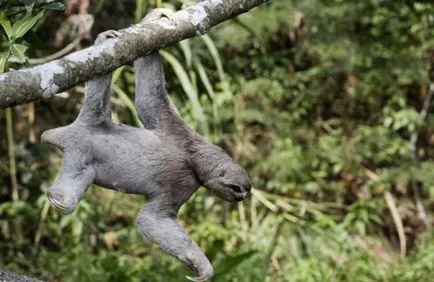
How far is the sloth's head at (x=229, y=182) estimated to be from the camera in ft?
4.23

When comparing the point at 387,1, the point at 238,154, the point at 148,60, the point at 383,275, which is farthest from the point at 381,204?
the point at 148,60

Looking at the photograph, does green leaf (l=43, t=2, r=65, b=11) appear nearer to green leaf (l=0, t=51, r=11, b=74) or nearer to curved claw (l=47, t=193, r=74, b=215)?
green leaf (l=0, t=51, r=11, b=74)

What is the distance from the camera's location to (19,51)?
1307 mm

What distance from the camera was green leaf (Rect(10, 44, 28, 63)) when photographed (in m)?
1.30

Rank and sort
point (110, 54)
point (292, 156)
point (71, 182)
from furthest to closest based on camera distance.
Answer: point (292, 156), point (71, 182), point (110, 54)

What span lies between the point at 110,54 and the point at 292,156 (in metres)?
3.21

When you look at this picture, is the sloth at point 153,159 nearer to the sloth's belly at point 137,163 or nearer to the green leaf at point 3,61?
the sloth's belly at point 137,163

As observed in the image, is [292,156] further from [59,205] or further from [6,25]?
[59,205]

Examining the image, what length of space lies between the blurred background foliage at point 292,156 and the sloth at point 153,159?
167 cm

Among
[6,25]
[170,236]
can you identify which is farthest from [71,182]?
[6,25]

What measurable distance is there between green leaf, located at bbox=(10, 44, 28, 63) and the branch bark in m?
0.20

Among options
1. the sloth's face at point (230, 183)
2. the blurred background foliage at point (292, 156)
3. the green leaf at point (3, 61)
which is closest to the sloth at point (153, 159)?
the sloth's face at point (230, 183)

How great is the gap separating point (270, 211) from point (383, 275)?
1.68ft

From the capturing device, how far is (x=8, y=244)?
3752 millimetres
